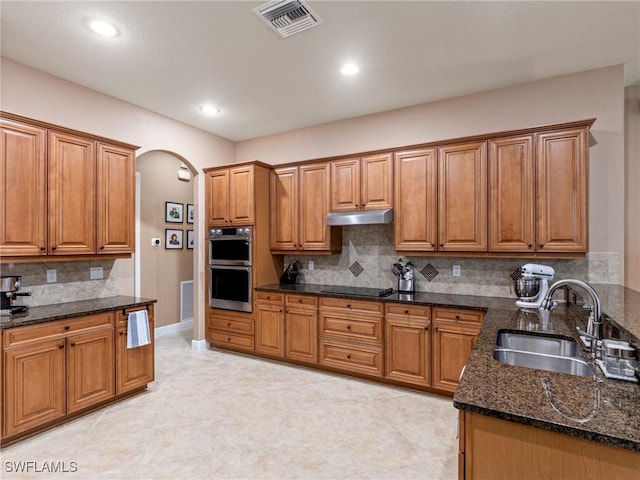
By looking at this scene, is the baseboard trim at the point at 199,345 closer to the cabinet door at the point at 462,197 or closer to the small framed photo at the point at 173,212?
the small framed photo at the point at 173,212

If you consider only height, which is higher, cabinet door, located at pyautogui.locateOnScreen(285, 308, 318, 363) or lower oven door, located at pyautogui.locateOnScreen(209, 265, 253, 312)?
lower oven door, located at pyautogui.locateOnScreen(209, 265, 253, 312)

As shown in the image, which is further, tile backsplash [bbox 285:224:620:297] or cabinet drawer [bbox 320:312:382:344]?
cabinet drawer [bbox 320:312:382:344]

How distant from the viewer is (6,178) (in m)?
2.58

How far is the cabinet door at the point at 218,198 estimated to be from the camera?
4508 millimetres

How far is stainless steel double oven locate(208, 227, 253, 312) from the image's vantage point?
14.1ft

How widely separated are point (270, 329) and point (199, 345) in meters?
1.20

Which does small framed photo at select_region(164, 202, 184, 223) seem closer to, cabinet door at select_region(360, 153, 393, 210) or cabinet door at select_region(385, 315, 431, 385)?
cabinet door at select_region(360, 153, 393, 210)

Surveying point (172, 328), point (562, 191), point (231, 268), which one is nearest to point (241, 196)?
point (231, 268)

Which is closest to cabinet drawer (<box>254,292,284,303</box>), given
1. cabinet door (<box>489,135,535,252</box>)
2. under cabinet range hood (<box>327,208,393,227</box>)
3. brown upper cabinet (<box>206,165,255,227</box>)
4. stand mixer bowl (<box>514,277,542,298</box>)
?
brown upper cabinet (<box>206,165,255,227</box>)

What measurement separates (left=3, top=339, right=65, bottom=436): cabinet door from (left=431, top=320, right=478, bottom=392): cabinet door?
3.12 metres

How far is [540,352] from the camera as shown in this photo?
2.00m

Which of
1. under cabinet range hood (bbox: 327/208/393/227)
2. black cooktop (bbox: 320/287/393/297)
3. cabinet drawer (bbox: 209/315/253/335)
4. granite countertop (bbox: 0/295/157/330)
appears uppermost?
under cabinet range hood (bbox: 327/208/393/227)

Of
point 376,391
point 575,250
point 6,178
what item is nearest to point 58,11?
point 6,178

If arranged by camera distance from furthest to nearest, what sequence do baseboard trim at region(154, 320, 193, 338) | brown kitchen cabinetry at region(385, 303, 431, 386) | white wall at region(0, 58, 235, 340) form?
baseboard trim at region(154, 320, 193, 338), brown kitchen cabinetry at region(385, 303, 431, 386), white wall at region(0, 58, 235, 340)
